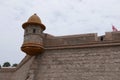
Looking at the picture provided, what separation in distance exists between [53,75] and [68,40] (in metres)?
1.70

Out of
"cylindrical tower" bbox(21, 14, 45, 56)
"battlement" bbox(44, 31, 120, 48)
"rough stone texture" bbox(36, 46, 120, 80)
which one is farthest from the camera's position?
"cylindrical tower" bbox(21, 14, 45, 56)

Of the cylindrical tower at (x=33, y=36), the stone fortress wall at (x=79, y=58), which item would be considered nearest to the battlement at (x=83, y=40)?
the stone fortress wall at (x=79, y=58)

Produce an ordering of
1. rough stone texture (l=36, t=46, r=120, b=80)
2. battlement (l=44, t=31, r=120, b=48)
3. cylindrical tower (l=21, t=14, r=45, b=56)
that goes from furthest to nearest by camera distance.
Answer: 1. cylindrical tower (l=21, t=14, r=45, b=56)
2. battlement (l=44, t=31, r=120, b=48)
3. rough stone texture (l=36, t=46, r=120, b=80)

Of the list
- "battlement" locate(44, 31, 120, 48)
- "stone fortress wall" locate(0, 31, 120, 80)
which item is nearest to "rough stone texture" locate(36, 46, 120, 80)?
"stone fortress wall" locate(0, 31, 120, 80)

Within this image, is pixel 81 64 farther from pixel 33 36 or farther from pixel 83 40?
pixel 33 36

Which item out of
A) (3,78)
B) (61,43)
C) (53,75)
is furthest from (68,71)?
(3,78)

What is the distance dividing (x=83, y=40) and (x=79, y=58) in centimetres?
84

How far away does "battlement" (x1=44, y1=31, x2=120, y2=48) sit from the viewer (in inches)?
380

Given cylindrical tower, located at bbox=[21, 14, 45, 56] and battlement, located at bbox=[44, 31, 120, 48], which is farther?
cylindrical tower, located at bbox=[21, 14, 45, 56]

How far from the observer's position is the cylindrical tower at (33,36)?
10.5m

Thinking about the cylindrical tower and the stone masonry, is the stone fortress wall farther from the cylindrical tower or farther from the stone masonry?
the cylindrical tower

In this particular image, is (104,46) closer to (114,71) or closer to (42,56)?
(114,71)

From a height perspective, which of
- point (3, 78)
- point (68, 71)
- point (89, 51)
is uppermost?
point (89, 51)

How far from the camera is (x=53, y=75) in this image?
1016 centimetres
